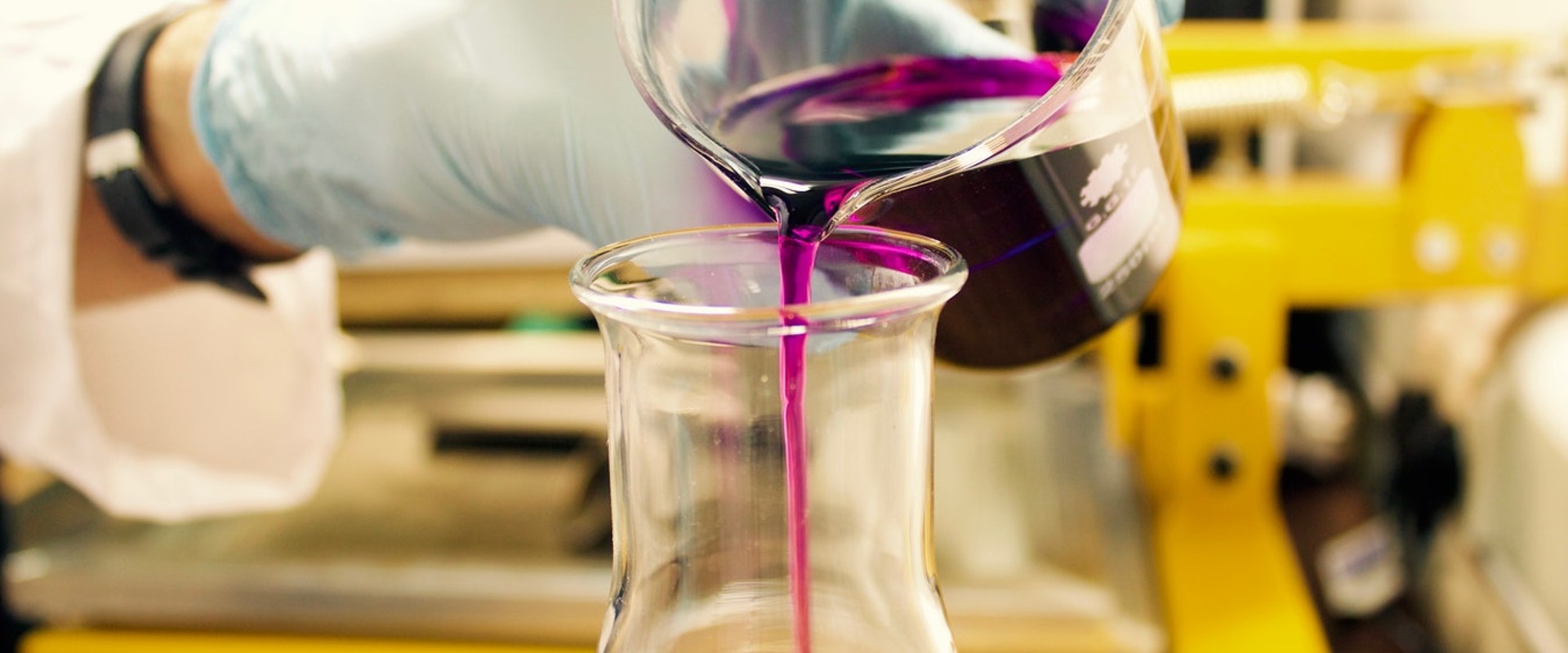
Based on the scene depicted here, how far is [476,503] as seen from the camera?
61.6 inches

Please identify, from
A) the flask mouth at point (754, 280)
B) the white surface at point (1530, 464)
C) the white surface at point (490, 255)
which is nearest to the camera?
the flask mouth at point (754, 280)

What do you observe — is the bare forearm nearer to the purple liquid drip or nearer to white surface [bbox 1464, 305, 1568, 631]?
the purple liquid drip

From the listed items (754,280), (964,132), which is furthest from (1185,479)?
(754,280)

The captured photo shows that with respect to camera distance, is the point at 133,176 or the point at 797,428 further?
the point at 133,176

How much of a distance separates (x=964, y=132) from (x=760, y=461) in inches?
8.7

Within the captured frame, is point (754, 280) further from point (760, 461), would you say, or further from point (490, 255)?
point (490, 255)

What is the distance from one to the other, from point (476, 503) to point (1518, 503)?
1259 millimetres

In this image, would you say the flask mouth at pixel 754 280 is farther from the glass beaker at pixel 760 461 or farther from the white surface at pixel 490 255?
the white surface at pixel 490 255

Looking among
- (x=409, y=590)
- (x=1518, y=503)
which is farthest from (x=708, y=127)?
(x=1518, y=503)

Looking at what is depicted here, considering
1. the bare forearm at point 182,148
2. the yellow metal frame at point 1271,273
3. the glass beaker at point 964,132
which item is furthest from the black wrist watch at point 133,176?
the yellow metal frame at point 1271,273

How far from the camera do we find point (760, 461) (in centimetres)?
44

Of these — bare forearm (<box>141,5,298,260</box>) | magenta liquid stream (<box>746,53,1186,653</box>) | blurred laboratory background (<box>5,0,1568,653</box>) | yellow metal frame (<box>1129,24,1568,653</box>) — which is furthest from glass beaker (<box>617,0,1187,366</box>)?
yellow metal frame (<box>1129,24,1568,653</box>)

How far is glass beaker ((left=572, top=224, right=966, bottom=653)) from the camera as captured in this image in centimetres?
43

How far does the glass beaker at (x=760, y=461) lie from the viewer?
43 cm
